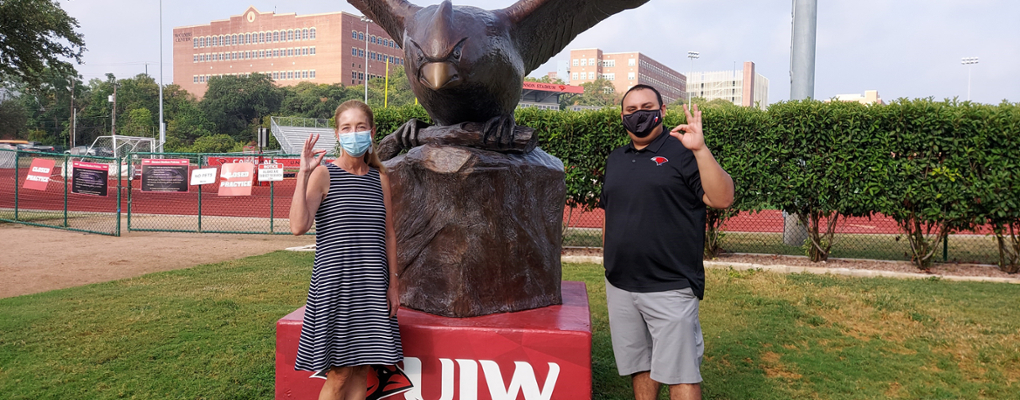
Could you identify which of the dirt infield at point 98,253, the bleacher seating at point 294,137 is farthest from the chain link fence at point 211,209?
the bleacher seating at point 294,137

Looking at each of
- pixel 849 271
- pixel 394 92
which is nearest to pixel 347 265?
pixel 849 271

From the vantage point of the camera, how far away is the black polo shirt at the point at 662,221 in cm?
240

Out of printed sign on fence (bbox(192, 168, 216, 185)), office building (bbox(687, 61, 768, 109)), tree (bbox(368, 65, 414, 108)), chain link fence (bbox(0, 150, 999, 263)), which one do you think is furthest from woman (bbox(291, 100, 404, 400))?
office building (bbox(687, 61, 768, 109))

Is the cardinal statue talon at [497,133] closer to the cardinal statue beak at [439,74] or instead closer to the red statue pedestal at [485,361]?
the cardinal statue beak at [439,74]

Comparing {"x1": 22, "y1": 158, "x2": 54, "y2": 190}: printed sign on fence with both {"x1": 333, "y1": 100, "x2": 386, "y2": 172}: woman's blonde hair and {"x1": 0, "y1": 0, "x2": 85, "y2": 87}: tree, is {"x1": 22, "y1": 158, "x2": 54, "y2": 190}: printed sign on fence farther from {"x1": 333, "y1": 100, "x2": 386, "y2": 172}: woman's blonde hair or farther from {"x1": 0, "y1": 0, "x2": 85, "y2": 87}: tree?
{"x1": 333, "y1": 100, "x2": 386, "y2": 172}: woman's blonde hair

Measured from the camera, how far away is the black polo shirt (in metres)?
2.40

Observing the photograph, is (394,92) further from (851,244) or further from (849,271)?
(849,271)

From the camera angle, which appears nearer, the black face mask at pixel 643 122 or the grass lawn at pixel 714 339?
the black face mask at pixel 643 122

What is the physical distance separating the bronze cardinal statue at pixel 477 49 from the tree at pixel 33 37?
14941 mm

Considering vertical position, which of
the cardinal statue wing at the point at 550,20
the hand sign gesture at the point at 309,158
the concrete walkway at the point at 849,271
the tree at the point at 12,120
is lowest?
the concrete walkway at the point at 849,271

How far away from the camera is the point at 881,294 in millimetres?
6180

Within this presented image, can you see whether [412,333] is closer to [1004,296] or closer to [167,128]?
[1004,296]

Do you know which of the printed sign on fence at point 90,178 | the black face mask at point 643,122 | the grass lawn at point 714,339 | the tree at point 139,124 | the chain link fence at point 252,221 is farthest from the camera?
the tree at point 139,124

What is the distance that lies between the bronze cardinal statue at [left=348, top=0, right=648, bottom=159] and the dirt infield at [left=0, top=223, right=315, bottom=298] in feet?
18.3
